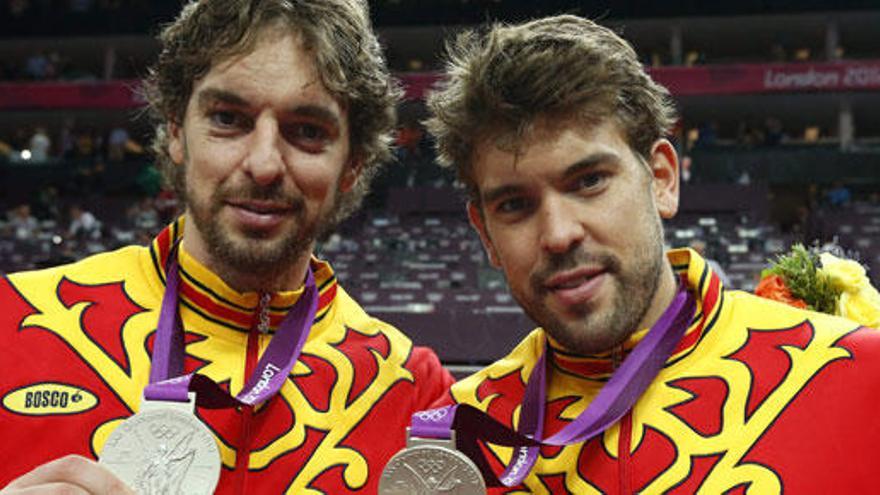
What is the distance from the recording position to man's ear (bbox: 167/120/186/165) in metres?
2.09

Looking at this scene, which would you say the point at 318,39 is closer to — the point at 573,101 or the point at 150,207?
the point at 573,101

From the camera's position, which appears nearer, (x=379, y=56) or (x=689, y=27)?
(x=379, y=56)

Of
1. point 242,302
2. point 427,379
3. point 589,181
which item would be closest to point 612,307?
point 589,181

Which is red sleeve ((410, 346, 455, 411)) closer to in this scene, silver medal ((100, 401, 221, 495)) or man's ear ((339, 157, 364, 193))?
man's ear ((339, 157, 364, 193))

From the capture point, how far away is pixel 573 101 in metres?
1.77

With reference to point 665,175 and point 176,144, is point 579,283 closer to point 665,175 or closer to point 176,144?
point 665,175

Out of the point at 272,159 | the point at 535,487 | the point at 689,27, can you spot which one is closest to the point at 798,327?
the point at 535,487

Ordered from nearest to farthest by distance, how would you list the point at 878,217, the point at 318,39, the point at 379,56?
the point at 318,39, the point at 379,56, the point at 878,217

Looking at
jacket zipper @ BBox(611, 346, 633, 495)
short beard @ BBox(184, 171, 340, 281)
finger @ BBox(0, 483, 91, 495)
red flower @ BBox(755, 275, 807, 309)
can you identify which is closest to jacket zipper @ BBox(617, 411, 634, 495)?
jacket zipper @ BBox(611, 346, 633, 495)

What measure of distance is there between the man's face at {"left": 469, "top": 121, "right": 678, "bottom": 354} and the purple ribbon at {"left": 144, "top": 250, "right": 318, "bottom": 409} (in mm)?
531

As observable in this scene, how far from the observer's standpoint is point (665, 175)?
6.31 ft

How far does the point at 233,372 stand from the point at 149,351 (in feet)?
0.62

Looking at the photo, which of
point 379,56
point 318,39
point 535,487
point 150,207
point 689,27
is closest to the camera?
point 535,487

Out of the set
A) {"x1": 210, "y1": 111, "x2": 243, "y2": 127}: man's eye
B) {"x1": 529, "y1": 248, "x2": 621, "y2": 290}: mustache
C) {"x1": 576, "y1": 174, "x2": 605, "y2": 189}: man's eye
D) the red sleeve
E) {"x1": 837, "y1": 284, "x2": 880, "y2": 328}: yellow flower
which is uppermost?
{"x1": 210, "y1": 111, "x2": 243, "y2": 127}: man's eye
